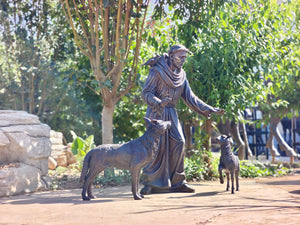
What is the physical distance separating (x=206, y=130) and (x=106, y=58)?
315 centimetres

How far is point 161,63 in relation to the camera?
23.0ft

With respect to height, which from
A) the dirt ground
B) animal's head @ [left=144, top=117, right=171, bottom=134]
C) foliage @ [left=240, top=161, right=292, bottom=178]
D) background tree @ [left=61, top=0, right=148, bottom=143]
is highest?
background tree @ [left=61, top=0, right=148, bottom=143]

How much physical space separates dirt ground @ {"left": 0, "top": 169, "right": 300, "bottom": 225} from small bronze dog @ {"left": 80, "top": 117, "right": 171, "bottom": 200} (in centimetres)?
34

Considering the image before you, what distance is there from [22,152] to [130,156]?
2609mm

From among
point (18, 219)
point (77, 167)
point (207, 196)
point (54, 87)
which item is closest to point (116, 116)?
point (77, 167)

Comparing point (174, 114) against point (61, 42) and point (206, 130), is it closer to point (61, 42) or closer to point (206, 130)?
point (206, 130)

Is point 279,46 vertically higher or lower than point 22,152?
higher

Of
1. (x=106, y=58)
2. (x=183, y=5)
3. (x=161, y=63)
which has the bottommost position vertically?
(x=161, y=63)

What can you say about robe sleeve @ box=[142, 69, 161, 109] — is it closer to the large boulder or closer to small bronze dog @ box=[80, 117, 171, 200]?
small bronze dog @ box=[80, 117, 171, 200]

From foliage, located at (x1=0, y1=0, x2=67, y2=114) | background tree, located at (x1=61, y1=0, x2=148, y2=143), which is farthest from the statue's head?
foliage, located at (x1=0, y1=0, x2=67, y2=114)

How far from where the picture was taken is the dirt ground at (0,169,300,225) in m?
4.45

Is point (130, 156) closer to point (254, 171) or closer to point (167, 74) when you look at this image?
point (167, 74)

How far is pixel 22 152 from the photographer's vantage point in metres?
7.70

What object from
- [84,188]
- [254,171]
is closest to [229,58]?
[254,171]
